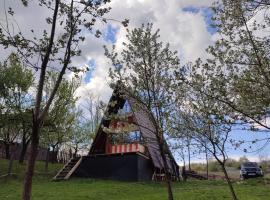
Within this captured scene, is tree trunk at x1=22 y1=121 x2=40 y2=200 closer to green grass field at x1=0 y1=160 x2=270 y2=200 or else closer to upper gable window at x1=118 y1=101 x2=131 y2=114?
upper gable window at x1=118 y1=101 x2=131 y2=114

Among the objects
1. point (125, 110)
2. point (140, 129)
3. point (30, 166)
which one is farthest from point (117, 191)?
point (30, 166)

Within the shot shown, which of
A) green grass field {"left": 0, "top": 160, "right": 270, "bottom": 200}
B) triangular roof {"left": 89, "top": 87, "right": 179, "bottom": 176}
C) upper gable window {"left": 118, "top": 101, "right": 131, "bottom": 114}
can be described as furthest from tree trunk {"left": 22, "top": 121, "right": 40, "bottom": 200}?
green grass field {"left": 0, "top": 160, "right": 270, "bottom": 200}

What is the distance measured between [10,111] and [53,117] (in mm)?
3649

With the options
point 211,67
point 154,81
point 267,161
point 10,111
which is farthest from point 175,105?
point 267,161

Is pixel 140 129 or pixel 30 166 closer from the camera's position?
pixel 30 166

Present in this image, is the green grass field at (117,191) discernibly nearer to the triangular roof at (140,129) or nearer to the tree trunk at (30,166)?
the triangular roof at (140,129)

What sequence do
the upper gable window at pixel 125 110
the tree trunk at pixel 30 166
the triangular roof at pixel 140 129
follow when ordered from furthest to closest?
1. the upper gable window at pixel 125 110
2. the triangular roof at pixel 140 129
3. the tree trunk at pixel 30 166

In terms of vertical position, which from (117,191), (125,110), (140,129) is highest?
(125,110)

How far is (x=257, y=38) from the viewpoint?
9562 mm

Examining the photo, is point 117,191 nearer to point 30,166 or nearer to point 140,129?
point 140,129

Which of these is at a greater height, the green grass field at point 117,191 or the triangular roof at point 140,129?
the triangular roof at point 140,129

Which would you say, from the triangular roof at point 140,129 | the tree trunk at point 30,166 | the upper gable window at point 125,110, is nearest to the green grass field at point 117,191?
the triangular roof at point 140,129

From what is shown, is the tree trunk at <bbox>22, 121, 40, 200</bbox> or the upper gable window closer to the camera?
the tree trunk at <bbox>22, 121, 40, 200</bbox>

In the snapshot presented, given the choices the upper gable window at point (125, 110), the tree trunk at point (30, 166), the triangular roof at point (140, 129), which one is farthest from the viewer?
the upper gable window at point (125, 110)
